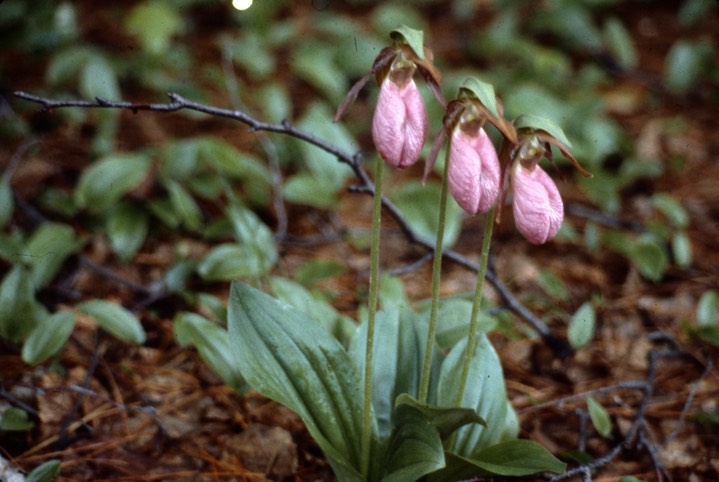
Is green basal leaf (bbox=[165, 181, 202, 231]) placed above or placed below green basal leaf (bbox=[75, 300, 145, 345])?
above

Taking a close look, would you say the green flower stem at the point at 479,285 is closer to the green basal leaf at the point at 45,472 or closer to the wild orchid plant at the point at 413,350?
the wild orchid plant at the point at 413,350

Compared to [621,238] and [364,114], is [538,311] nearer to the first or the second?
[621,238]

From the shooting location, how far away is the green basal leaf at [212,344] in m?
1.81

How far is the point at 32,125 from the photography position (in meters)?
3.12

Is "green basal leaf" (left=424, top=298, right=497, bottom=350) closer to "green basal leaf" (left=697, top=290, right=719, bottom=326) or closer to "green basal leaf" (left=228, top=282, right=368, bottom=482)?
"green basal leaf" (left=228, top=282, right=368, bottom=482)

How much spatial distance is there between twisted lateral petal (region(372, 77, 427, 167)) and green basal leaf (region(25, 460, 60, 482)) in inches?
44.8

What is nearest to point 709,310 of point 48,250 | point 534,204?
point 534,204

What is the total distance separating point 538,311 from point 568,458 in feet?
2.59

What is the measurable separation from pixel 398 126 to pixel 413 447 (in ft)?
2.42

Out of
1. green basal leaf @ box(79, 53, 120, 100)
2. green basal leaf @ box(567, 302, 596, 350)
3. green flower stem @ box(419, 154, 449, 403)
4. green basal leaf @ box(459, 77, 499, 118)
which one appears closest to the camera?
green basal leaf @ box(459, 77, 499, 118)

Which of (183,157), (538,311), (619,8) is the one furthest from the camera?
(619,8)

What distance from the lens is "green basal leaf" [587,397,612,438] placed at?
1830 mm

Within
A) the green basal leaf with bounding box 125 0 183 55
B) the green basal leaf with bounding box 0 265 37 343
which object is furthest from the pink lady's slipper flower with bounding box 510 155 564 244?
the green basal leaf with bounding box 125 0 183 55

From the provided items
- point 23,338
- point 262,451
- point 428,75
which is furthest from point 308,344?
point 23,338
